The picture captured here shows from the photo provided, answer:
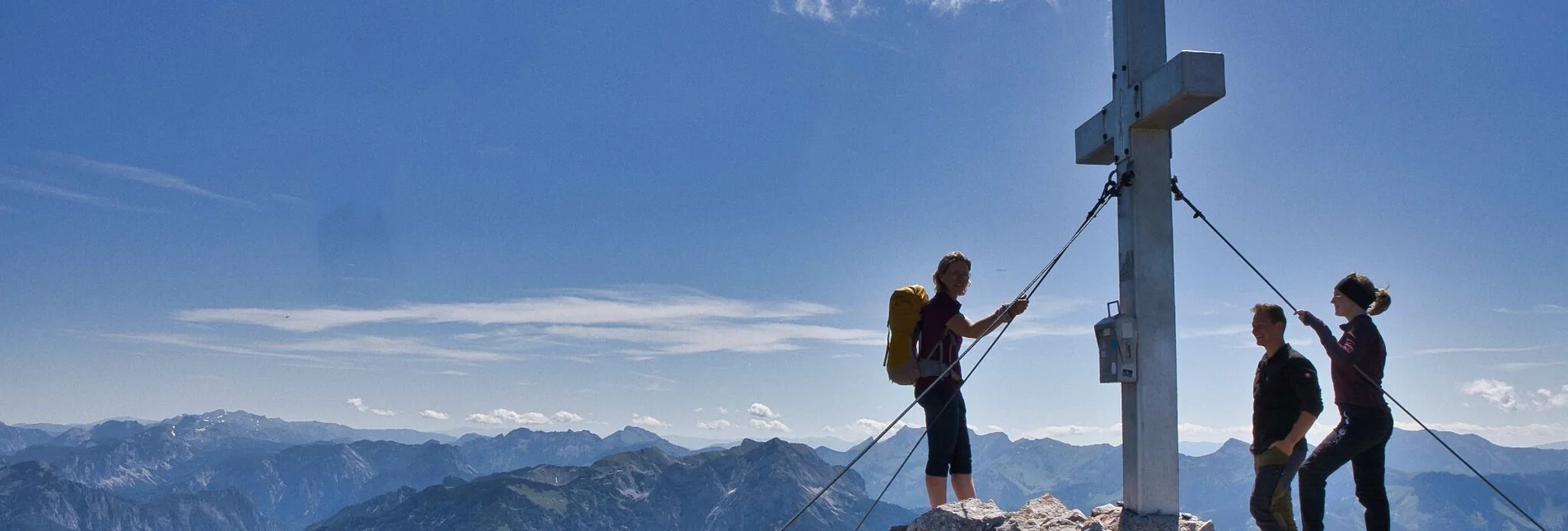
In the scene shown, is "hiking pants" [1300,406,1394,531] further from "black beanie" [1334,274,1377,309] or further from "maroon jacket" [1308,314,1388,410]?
"black beanie" [1334,274,1377,309]

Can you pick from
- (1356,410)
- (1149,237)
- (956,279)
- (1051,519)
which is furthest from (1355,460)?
(956,279)

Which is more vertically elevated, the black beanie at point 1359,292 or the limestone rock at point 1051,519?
the black beanie at point 1359,292

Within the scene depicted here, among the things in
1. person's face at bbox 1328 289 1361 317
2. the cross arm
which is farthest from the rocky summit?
the cross arm

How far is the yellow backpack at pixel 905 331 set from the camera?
7.65 m

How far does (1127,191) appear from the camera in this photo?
748 centimetres

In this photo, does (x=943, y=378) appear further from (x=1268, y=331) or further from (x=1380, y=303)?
(x=1380, y=303)

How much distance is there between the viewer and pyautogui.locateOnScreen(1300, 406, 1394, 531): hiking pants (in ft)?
22.7

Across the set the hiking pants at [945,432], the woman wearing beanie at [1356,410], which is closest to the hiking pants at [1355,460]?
the woman wearing beanie at [1356,410]

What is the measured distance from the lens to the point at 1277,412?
22.9 ft

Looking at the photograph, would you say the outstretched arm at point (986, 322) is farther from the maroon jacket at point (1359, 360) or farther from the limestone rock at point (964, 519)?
the maroon jacket at point (1359, 360)

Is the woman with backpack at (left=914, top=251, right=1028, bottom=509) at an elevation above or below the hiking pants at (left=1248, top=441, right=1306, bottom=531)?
above

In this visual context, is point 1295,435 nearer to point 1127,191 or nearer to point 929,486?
point 1127,191

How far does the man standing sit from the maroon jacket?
368mm

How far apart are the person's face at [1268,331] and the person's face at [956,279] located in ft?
6.91
